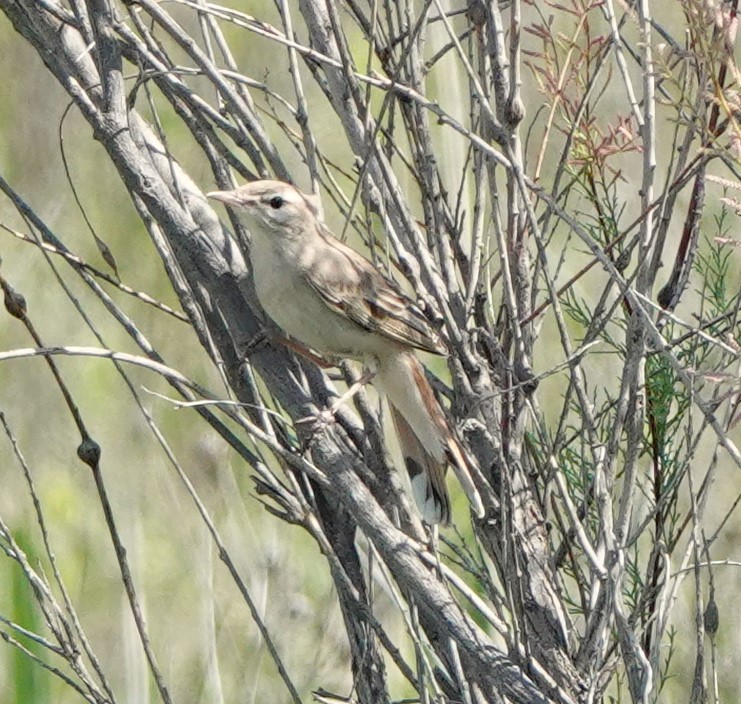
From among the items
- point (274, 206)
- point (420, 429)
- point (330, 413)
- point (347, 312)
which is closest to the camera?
point (330, 413)

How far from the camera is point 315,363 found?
2852mm

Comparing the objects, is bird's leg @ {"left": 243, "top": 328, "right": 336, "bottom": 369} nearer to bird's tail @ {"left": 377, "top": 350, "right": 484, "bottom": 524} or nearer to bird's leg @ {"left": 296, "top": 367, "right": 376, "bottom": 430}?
bird's leg @ {"left": 296, "top": 367, "right": 376, "bottom": 430}

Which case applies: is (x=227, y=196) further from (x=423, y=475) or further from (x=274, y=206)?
(x=423, y=475)

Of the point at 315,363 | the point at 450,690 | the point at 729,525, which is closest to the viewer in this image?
the point at 450,690

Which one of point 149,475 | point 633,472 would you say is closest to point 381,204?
point 633,472

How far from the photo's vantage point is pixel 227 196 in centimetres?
282

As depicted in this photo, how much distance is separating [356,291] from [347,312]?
75 millimetres

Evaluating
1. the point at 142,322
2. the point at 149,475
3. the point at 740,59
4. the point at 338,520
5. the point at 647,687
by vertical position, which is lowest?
the point at 647,687

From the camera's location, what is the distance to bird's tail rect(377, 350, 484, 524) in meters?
2.97

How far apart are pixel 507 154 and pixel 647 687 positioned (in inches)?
37.4

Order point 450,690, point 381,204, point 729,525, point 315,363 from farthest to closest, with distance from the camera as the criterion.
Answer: point 729,525, point 315,363, point 450,690, point 381,204

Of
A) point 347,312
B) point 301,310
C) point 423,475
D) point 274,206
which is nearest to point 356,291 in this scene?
point 347,312

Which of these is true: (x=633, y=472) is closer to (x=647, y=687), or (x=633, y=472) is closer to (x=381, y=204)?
(x=647, y=687)

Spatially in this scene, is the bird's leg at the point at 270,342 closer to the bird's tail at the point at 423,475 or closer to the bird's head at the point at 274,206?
the bird's head at the point at 274,206
